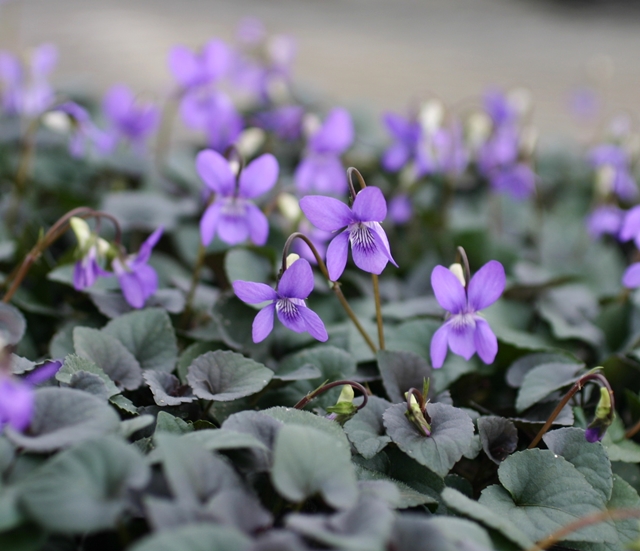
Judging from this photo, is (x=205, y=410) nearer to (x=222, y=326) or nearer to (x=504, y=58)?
(x=222, y=326)

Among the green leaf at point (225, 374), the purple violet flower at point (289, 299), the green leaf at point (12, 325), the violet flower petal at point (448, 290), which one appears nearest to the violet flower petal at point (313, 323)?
the purple violet flower at point (289, 299)

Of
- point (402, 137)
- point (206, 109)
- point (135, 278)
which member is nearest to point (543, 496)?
point (135, 278)

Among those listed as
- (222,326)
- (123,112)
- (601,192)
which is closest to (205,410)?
(222,326)

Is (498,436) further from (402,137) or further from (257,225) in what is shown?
(402,137)

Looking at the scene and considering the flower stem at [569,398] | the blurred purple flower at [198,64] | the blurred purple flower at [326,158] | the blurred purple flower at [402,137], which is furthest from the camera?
the blurred purple flower at [402,137]

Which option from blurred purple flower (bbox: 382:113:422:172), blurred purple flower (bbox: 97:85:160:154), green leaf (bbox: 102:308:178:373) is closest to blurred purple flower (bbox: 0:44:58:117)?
blurred purple flower (bbox: 97:85:160:154)

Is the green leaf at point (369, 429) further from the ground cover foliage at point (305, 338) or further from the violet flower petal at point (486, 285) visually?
the violet flower petal at point (486, 285)
